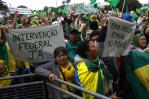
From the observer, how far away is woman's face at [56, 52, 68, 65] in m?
5.71

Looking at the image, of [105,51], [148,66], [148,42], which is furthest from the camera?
[148,42]

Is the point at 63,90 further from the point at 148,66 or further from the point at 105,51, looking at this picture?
the point at 148,66

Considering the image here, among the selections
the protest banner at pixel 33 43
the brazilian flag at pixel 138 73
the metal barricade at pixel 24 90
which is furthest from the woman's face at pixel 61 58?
the brazilian flag at pixel 138 73

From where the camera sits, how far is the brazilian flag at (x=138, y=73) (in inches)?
187

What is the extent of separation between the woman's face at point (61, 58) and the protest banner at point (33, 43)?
719mm

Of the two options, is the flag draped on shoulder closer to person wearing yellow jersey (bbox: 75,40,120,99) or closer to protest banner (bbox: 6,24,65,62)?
person wearing yellow jersey (bbox: 75,40,120,99)

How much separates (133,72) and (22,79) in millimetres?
1934

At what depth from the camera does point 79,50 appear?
214 inches

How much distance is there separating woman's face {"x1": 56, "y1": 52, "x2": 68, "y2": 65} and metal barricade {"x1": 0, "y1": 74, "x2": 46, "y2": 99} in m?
0.47

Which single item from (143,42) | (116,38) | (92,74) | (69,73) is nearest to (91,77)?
(92,74)

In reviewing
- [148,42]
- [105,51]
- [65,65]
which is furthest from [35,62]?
[148,42]

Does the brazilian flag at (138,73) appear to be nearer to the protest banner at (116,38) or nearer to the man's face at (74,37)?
the protest banner at (116,38)

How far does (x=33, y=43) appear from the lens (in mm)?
6355

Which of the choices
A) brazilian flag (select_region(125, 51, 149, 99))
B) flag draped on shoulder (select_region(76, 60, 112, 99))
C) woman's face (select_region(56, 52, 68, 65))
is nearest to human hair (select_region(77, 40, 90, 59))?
flag draped on shoulder (select_region(76, 60, 112, 99))
